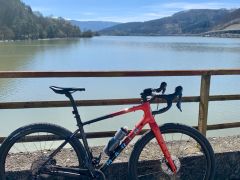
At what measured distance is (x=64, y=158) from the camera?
11.9ft

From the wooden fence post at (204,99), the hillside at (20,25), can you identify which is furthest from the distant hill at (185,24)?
the wooden fence post at (204,99)

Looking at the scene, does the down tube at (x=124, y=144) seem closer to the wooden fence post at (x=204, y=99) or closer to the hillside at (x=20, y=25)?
the wooden fence post at (x=204, y=99)

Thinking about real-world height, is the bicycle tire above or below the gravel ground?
above

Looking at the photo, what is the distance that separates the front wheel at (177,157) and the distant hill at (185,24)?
144 m

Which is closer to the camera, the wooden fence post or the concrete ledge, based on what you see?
the concrete ledge

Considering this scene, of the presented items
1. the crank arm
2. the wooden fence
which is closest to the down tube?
the crank arm

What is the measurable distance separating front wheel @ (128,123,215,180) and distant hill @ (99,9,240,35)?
473 ft

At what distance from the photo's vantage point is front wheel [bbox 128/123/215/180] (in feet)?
10.5

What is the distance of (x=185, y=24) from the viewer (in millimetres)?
163375

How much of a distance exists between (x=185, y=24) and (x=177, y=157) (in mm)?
164239

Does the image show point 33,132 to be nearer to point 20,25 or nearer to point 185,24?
point 20,25

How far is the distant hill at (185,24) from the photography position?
151 metres

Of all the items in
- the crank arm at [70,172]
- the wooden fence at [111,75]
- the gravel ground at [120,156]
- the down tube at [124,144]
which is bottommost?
the gravel ground at [120,156]

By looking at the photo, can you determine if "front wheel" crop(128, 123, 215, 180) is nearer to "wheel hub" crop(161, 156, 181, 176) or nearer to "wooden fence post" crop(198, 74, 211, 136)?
"wheel hub" crop(161, 156, 181, 176)
